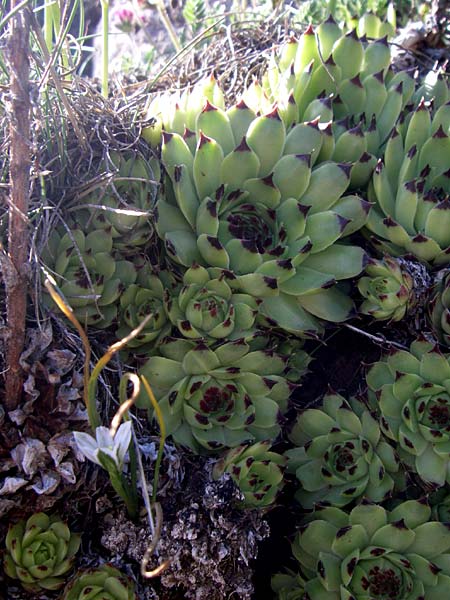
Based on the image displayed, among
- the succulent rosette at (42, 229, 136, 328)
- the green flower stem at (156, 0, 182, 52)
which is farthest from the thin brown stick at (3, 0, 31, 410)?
the green flower stem at (156, 0, 182, 52)

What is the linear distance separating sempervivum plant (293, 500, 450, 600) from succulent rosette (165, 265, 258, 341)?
0.42 meters

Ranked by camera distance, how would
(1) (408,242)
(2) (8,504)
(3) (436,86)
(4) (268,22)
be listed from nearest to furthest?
(2) (8,504), (1) (408,242), (3) (436,86), (4) (268,22)

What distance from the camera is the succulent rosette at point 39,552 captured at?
1.26 meters

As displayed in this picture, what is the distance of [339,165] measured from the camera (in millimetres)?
1463

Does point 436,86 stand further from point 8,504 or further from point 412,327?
point 8,504

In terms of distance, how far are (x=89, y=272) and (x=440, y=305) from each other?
77cm

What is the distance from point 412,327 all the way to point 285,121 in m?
0.55

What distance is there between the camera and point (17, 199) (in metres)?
1.22

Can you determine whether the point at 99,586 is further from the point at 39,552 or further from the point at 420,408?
the point at 420,408

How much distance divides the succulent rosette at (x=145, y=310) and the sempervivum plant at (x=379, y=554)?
0.50m

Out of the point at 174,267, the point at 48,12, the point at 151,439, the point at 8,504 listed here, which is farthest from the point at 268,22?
the point at 8,504

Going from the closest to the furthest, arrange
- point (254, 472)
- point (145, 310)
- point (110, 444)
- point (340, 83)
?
point (110, 444) → point (254, 472) → point (145, 310) → point (340, 83)

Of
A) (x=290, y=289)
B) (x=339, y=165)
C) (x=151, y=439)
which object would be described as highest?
(x=339, y=165)

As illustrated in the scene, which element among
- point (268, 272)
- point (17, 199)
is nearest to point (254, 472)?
point (268, 272)
